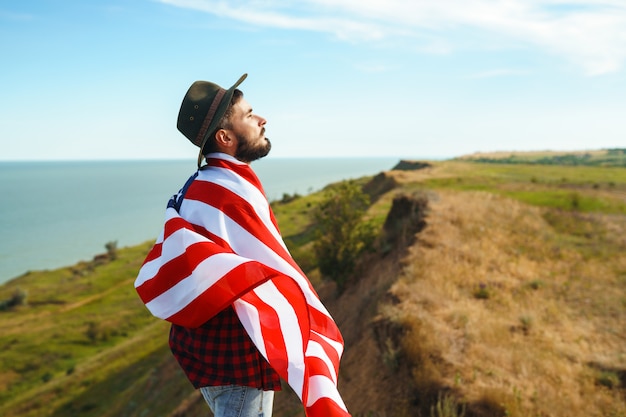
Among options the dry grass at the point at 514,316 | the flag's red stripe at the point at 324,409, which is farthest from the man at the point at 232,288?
the dry grass at the point at 514,316

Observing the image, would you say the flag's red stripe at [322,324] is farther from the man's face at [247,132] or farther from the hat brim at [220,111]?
the hat brim at [220,111]

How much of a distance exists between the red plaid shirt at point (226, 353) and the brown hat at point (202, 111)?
1038mm

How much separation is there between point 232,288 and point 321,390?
0.67m

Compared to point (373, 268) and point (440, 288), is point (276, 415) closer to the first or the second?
point (440, 288)

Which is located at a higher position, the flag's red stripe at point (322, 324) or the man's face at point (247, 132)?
the man's face at point (247, 132)

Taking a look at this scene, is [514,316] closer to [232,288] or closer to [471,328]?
[471,328]

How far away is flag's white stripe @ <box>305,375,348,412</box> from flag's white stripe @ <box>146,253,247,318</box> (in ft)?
2.30

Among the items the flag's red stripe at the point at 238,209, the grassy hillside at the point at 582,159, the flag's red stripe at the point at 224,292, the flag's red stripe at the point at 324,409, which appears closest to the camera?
the flag's red stripe at the point at 324,409

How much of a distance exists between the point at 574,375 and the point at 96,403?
26.1m

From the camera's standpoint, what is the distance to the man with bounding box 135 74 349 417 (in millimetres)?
2359

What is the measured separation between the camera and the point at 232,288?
2.33 metres

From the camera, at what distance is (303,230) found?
165ft

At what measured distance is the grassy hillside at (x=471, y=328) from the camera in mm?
6855

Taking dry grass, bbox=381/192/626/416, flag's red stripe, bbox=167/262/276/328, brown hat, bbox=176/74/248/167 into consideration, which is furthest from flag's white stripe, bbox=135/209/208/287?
dry grass, bbox=381/192/626/416
